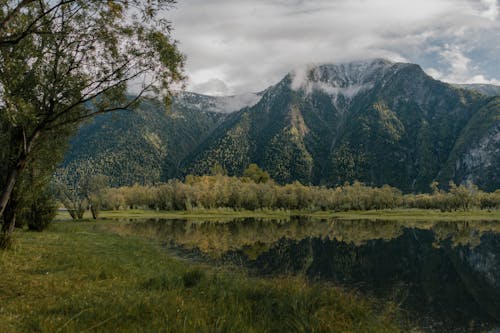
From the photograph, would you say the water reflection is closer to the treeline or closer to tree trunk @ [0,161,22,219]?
tree trunk @ [0,161,22,219]

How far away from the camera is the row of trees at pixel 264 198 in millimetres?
142625

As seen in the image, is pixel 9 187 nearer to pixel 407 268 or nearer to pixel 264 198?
pixel 407 268

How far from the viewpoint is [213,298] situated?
600 inches

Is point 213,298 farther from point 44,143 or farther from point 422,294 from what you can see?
point 44,143

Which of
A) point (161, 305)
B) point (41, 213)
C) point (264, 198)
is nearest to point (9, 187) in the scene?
point (161, 305)

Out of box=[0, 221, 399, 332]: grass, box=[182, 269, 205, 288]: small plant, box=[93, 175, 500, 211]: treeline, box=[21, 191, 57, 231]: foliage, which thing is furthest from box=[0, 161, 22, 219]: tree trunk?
box=[93, 175, 500, 211]: treeline

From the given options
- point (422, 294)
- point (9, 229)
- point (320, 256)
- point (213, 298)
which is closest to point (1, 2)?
point (213, 298)

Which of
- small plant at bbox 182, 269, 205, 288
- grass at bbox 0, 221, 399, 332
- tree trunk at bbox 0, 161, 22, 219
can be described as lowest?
small plant at bbox 182, 269, 205, 288

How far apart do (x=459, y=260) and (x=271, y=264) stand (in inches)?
779

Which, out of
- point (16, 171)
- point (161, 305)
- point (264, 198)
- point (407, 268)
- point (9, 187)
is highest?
point (16, 171)

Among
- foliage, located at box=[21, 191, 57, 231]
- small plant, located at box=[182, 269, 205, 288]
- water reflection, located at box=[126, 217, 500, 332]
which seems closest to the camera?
small plant, located at box=[182, 269, 205, 288]

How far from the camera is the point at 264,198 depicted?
14388 cm

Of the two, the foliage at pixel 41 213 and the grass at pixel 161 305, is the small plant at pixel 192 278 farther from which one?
the foliage at pixel 41 213

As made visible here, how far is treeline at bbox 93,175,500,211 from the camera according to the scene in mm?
142625
